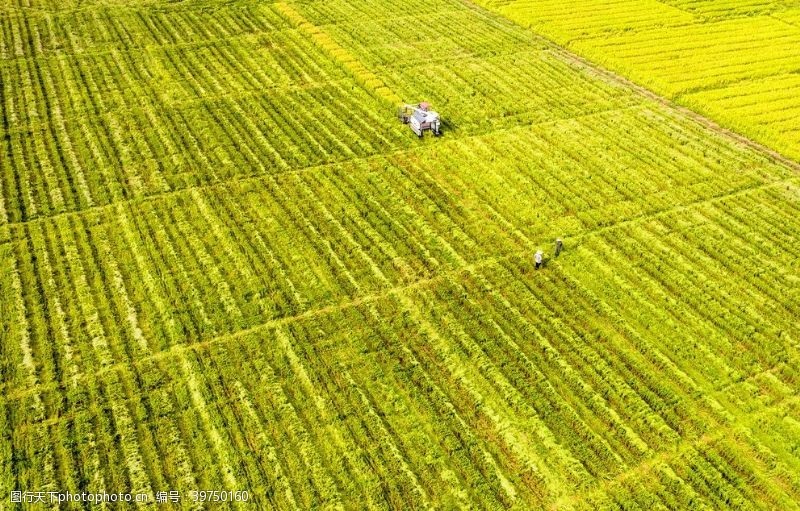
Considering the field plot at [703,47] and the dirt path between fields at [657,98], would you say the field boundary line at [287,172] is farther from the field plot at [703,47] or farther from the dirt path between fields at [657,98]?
the field plot at [703,47]

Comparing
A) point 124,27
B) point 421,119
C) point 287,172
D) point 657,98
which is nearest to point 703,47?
point 657,98

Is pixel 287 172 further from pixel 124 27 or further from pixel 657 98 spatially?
pixel 124 27

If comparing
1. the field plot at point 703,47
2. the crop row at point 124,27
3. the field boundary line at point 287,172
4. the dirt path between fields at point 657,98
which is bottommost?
the crop row at point 124,27

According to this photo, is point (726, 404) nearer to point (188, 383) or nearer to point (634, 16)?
point (188, 383)

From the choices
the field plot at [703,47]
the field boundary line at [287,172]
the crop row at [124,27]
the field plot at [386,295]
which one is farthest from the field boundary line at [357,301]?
the crop row at [124,27]

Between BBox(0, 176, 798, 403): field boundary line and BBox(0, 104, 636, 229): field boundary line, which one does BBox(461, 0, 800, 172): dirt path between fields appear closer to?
BBox(0, 104, 636, 229): field boundary line

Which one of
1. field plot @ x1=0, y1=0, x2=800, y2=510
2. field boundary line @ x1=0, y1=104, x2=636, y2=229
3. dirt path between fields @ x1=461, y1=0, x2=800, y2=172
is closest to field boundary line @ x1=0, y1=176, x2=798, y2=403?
field plot @ x1=0, y1=0, x2=800, y2=510

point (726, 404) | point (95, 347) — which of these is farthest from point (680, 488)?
point (95, 347)
